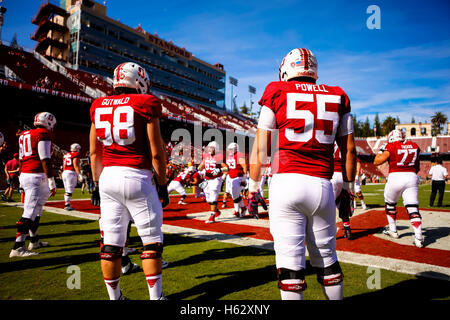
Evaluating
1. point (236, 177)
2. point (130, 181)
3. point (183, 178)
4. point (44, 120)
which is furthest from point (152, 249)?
point (183, 178)

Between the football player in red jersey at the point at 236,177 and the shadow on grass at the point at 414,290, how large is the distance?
557 centimetres

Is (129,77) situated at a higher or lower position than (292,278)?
higher

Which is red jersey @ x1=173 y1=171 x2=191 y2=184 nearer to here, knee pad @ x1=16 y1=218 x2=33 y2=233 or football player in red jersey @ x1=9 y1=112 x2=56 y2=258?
football player in red jersey @ x1=9 y1=112 x2=56 y2=258

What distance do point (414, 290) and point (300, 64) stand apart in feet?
9.59

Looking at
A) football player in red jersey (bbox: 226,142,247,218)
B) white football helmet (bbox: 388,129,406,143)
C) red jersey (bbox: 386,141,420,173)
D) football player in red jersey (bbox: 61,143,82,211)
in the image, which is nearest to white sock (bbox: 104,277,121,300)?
red jersey (bbox: 386,141,420,173)

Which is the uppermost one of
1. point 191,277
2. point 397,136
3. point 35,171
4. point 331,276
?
point 397,136

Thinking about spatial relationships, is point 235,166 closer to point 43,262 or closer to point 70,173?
point 43,262

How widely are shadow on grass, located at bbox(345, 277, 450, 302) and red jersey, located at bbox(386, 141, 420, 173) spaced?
253 cm

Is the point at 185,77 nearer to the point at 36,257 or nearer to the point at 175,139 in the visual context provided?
the point at 175,139

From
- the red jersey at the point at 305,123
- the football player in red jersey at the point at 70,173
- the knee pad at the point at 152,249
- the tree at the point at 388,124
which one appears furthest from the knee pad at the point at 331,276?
the tree at the point at 388,124

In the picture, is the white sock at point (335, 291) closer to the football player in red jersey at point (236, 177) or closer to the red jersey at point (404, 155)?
the red jersey at point (404, 155)

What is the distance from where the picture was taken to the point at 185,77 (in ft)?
185

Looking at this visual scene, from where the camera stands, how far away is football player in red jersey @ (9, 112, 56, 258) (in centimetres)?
474

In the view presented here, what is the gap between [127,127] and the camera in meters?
2.61
